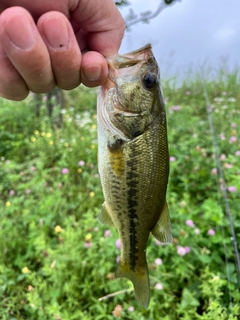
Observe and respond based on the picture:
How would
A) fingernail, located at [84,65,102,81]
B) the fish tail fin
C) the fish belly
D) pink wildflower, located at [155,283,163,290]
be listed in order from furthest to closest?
pink wildflower, located at [155,283,163,290] → the fish tail fin → the fish belly → fingernail, located at [84,65,102,81]

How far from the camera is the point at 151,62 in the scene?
50.7 inches

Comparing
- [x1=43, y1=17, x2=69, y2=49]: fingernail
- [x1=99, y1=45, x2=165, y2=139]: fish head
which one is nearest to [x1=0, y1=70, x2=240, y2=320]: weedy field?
[x1=99, y1=45, x2=165, y2=139]: fish head

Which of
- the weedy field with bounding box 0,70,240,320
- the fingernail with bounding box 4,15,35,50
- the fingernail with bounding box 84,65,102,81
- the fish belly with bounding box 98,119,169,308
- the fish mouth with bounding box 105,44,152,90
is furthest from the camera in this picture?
the weedy field with bounding box 0,70,240,320

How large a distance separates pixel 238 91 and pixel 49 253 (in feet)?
15.2

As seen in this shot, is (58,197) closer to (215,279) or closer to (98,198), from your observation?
(98,198)

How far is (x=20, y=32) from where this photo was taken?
81cm

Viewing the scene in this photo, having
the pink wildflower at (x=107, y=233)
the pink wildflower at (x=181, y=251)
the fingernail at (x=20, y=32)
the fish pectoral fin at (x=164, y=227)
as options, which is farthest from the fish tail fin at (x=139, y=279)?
the fingernail at (x=20, y=32)

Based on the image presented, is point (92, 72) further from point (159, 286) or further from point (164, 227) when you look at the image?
point (159, 286)

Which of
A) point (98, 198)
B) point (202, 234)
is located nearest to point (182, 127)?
point (98, 198)

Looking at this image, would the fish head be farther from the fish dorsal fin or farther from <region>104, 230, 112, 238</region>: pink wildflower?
<region>104, 230, 112, 238</region>: pink wildflower

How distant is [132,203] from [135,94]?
0.45 meters

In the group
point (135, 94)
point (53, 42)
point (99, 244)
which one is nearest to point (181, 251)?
point (99, 244)

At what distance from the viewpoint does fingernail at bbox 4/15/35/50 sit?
796mm

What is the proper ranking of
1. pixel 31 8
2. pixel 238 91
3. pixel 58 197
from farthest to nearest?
1. pixel 238 91
2. pixel 58 197
3. pixel 31 8
